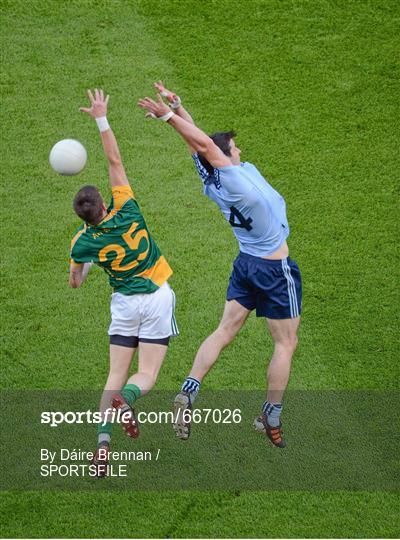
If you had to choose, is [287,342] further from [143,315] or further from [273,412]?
[143,315]

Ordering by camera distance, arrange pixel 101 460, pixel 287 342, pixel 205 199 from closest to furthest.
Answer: pixel 101 460
pixel 287 342
pixel 205 199

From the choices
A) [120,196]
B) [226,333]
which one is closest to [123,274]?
[120,196]

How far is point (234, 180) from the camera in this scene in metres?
7.95

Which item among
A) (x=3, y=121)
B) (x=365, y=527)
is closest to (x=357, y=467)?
(x=365, y=527)

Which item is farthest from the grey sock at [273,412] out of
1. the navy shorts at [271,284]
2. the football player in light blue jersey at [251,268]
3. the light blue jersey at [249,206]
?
the light blue jersey at [249,206]

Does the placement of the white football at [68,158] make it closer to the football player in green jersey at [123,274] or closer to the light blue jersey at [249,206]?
the football player in green jersey at [123,274]

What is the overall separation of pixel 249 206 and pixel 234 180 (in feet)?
0.76

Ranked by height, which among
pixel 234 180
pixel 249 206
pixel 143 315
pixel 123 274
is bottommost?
pixel 143 315

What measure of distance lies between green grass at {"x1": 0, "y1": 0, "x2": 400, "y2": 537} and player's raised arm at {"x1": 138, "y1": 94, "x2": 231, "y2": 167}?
210cm

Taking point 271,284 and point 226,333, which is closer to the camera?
point 271,284

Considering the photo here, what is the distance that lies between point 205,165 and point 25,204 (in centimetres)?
303

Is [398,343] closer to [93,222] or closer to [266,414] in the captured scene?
[266,414]

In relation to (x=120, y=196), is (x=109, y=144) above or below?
above

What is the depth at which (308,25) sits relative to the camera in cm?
1226
